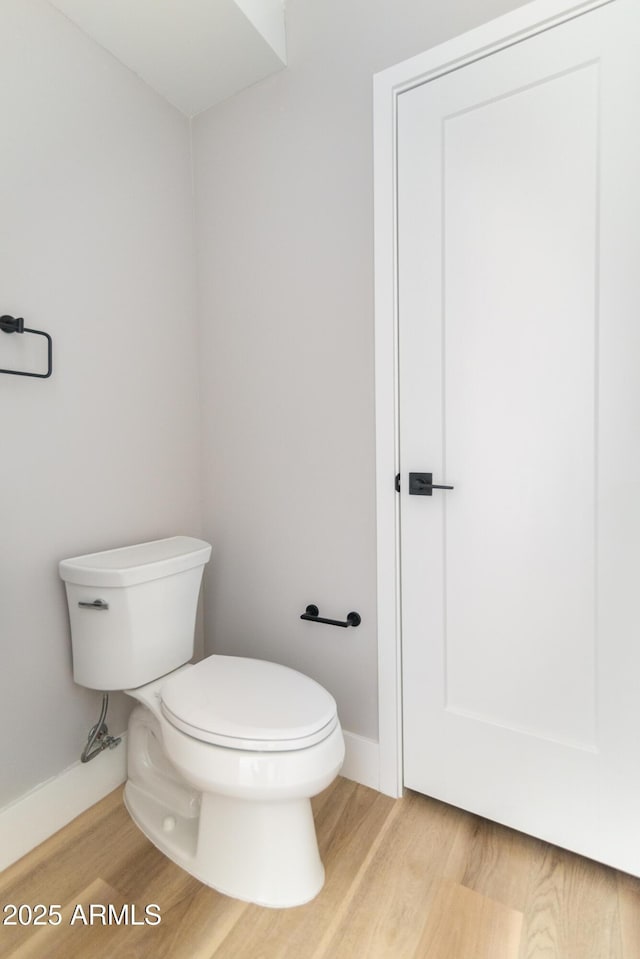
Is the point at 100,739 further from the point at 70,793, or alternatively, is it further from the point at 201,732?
the point at 201,732

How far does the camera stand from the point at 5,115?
1.21m

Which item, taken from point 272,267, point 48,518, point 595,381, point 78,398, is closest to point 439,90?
point 272,267

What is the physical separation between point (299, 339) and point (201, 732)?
112cm

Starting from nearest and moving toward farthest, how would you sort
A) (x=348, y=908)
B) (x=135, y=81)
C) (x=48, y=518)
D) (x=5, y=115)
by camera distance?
(x=348, y=908) < (x=5, y=115) < (x=48, y=518) < (x=135, y=81)

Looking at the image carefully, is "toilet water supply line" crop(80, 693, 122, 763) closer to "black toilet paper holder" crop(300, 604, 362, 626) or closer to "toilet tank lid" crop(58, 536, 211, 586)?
"toilet tank lid" crop(58, 536, 211, 586)

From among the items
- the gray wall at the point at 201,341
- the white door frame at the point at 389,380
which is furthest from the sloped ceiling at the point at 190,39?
the white door frame at the point at 389,380

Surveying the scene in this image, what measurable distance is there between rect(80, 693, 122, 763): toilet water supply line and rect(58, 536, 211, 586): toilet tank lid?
1.40ft

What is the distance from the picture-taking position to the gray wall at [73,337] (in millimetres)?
1242

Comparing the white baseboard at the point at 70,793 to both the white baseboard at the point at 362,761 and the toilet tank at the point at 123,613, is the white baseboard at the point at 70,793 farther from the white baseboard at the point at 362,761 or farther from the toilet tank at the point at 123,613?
the toilet tank at the point at 123,613

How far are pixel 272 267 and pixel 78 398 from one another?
73 cm

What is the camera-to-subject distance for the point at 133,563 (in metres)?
1.33

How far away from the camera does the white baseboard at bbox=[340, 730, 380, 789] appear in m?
1.47

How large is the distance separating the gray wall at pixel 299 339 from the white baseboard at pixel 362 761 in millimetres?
33

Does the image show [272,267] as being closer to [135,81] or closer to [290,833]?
[135,81]
